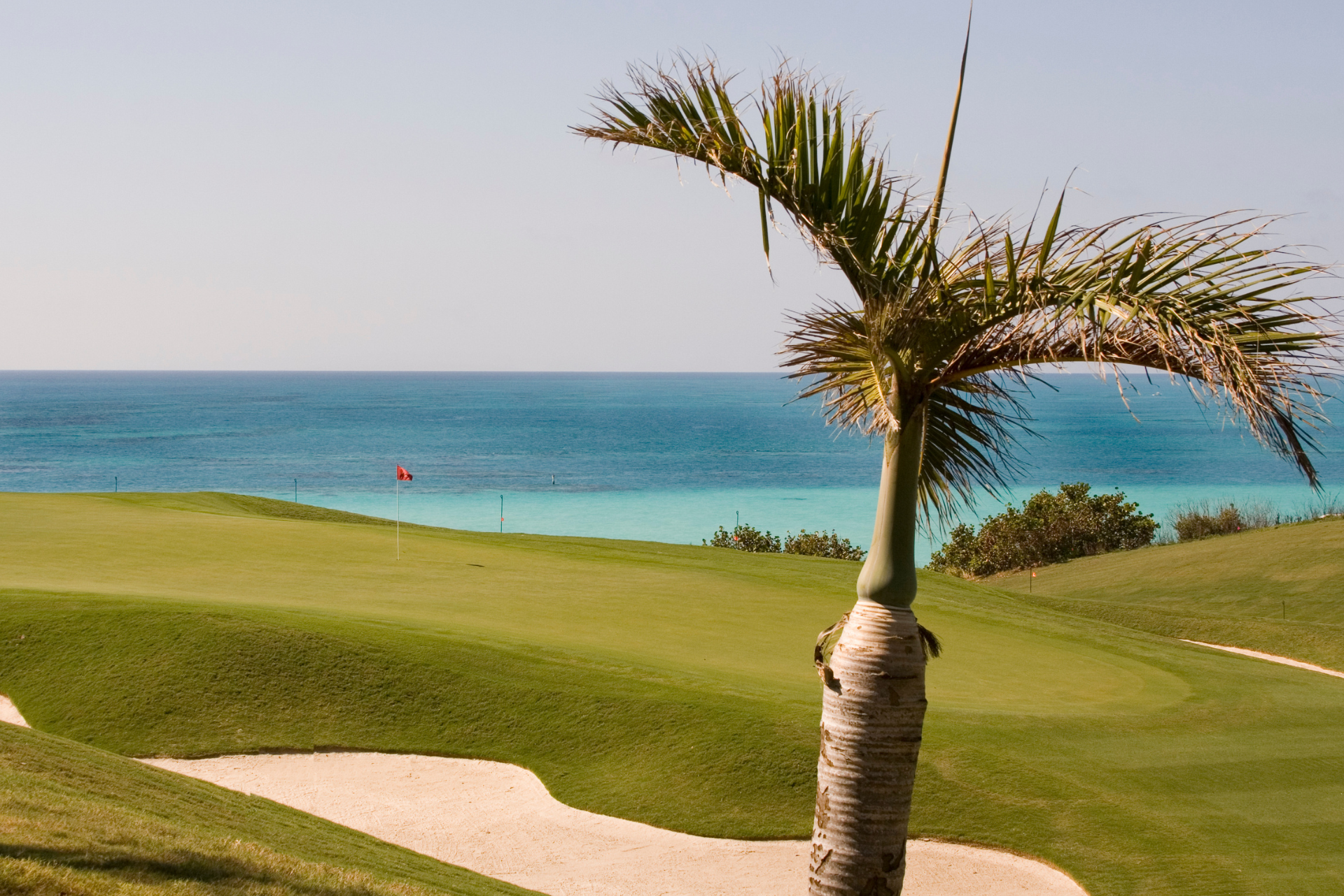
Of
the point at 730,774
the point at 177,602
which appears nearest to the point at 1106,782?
the point at 730,774

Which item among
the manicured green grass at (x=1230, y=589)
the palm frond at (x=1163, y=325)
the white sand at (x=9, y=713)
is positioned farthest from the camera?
the manicured green grass at (x=1230, y=589)

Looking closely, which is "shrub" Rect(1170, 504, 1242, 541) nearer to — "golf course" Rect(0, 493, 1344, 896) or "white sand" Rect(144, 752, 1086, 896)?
"golf course" Rect(0, 493, 1344, 896)

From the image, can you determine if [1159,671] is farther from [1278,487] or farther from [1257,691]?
[1278,487]

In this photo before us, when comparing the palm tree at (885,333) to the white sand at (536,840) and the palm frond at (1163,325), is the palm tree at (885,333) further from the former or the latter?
the white sand at (536,840)

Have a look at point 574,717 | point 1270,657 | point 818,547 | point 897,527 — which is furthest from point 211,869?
point 818,547

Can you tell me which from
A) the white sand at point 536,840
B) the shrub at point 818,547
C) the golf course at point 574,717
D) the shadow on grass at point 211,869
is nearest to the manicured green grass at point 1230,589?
the golf course at point 574,717

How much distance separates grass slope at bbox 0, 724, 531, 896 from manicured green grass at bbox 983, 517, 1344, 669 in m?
16.9

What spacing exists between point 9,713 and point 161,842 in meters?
6.06

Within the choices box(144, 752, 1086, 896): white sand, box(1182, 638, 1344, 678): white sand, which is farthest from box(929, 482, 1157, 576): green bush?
box(144, 752, 1086, 896): white sand

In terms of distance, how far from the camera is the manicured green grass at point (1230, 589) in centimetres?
1945

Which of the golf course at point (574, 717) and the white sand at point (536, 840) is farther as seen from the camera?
the white sand at point (536, 840)

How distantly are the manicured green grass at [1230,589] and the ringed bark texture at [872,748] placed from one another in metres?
16.7

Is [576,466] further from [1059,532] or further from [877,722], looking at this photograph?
[877,722]

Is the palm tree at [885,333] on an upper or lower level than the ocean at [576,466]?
upper
